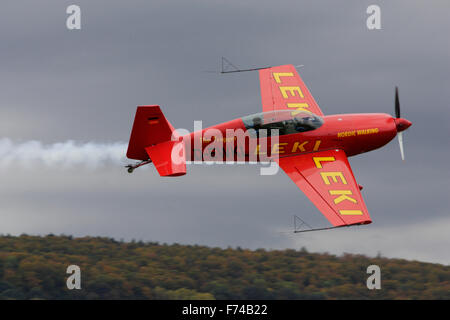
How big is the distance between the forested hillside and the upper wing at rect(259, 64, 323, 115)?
1016 cm

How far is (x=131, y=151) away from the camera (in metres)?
23.0

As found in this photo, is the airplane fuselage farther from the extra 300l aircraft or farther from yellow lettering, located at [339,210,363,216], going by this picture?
yellow lettering, located at [339,210,363,216]

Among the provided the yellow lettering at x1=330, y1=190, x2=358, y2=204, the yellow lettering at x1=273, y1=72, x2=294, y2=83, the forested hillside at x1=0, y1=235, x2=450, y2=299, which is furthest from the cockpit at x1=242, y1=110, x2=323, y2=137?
the forested hillside at x1=0, y1=235, x2=450, y2=299

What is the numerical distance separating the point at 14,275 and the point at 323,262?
19.2 m

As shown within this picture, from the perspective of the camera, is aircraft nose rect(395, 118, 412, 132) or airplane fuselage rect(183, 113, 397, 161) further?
aircraft nose rect(395, 118, 412, 132)

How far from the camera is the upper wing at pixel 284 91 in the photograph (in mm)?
26281

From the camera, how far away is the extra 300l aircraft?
22031 mm

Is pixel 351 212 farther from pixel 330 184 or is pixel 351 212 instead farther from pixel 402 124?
pixel 402 124

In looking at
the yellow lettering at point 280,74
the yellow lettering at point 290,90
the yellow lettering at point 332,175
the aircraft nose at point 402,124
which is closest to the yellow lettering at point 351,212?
the yellow lettering at point 332,175

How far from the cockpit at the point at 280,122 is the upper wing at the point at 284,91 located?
149 cm

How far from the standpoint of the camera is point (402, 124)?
82.0 feet

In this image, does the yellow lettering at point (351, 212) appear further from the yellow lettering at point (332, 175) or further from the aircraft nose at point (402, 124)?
the aircraft nose at point (402, 124)

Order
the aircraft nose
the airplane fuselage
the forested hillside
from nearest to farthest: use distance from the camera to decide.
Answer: the airplane fuselage
the aircraft nose
the forested hillside
